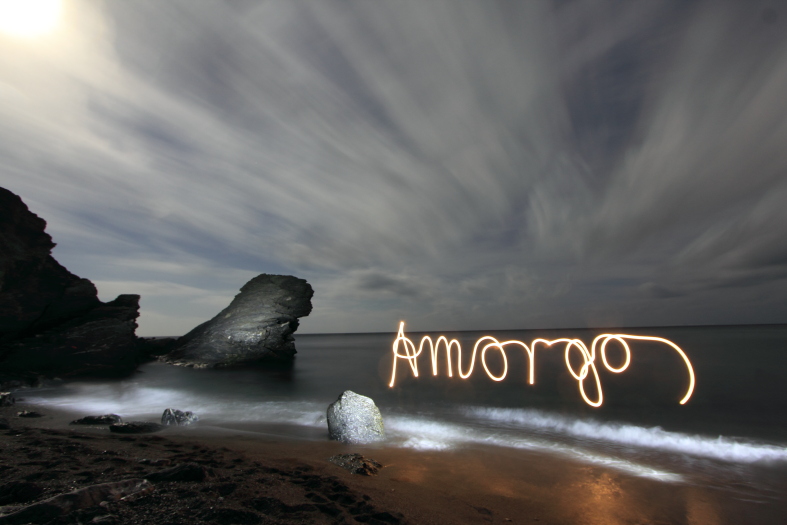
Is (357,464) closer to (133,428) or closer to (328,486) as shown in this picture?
(328,486)

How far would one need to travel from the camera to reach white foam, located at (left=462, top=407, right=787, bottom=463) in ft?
29.4

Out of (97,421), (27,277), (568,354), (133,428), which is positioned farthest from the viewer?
(27,277)

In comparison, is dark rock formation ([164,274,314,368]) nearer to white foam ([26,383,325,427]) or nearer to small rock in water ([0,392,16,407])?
white foam ([26,383,325,427])

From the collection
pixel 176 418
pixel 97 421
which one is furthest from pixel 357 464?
pixel 97 421

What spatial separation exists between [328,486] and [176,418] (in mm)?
7421

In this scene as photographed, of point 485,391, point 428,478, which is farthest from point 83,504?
point 485,391

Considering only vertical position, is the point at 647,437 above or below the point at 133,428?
below

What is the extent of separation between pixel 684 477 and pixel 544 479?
10.9 feet

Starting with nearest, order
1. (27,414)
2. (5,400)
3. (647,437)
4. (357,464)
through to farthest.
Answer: (357,464) → (27,414) → (647,437) → (5,400)

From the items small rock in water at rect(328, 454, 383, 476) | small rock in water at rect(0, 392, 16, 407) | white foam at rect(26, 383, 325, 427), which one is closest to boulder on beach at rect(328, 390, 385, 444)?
small rock in water at rect(328, 454, 383, 476)

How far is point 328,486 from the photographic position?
4926 millimetres

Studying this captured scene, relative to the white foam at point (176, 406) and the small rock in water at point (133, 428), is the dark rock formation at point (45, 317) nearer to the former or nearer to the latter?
the white foam at point (176, 406)

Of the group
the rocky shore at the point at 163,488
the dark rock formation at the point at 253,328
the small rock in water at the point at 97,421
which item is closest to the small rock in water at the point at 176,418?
the small rock in water at the point at 97,421

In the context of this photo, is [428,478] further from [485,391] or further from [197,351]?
[197,351]
